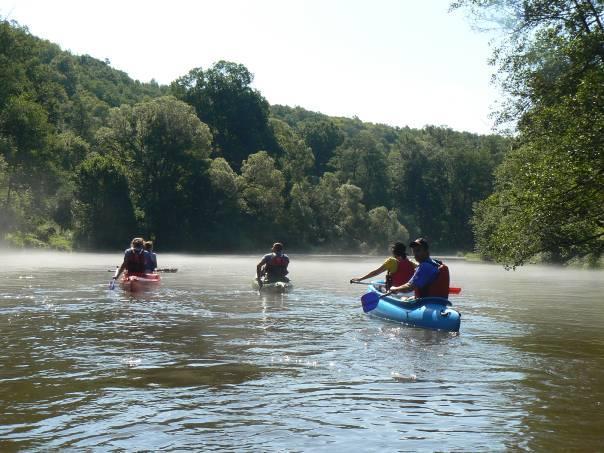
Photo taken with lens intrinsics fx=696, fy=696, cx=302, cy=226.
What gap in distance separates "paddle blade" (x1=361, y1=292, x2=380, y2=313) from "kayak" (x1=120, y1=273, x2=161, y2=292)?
7.26 m

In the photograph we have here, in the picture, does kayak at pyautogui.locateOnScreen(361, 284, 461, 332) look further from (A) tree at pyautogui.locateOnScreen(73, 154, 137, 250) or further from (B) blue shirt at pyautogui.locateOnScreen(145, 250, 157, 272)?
(A) tree at pyautogui.locateOnScreen(73, 154, 137, 250)

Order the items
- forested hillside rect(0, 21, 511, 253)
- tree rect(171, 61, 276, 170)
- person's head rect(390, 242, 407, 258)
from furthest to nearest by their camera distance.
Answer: tree rect(171, 61, 276, 170)
forested hillside rect(0, 21, 511, 253)
person's head rect(390, 242, 407, 258)

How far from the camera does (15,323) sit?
12.6 metres

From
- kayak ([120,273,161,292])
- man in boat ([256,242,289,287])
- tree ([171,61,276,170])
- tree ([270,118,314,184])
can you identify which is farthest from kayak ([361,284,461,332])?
tree ([270,118,314,184])

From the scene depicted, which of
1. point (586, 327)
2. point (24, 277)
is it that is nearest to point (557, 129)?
point (586, 327)

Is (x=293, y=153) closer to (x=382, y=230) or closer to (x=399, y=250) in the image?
(x=382, y=230)

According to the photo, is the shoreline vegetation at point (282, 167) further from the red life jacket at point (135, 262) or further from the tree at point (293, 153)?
the red life jacket at point (135, 262)

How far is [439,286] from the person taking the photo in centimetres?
1265

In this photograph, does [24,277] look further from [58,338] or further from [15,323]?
[58,338]

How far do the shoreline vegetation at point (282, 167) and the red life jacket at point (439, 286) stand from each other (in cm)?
577

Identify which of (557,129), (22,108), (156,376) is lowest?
(156,376)

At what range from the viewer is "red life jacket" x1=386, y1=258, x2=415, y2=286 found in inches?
592

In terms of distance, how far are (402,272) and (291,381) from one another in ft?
25.1

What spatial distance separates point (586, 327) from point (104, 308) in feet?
33.0
